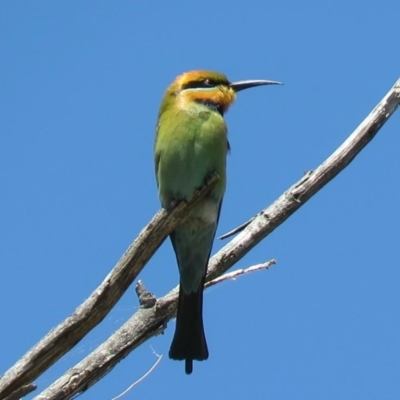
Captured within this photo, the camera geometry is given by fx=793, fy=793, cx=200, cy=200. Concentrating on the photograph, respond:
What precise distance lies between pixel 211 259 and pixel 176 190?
1.11ft

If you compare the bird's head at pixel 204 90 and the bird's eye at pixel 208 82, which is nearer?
the bird's head at pixel 204 90

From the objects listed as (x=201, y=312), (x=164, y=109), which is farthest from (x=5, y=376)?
(x=164, y=109)

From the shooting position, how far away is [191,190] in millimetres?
3439

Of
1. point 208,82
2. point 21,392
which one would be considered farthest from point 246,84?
point 21,392

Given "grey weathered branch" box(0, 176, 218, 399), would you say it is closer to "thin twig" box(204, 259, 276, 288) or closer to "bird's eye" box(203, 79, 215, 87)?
"thin twig" box(204, 259, 276, 288)

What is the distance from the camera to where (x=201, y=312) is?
11.1 ft

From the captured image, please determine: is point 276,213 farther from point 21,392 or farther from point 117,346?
point 21,392

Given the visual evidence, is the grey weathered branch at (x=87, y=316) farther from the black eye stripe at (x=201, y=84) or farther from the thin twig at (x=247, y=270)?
the black eye stripe at (x=201, y=84)

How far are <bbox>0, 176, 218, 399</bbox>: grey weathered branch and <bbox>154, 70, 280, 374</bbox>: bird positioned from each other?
0.56m

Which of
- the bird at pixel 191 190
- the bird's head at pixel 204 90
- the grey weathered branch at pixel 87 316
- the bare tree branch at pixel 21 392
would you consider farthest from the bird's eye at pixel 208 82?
the bare tree branch at pixel 21 392

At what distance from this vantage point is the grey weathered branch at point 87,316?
2.51 meters

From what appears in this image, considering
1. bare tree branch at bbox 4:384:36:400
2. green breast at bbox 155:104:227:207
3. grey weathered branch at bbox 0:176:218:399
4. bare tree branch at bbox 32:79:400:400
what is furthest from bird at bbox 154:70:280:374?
bare tree branch at bbox 4:384:36:400

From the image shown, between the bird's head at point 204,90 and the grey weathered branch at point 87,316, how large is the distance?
1063mm

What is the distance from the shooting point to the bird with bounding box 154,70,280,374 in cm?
336
